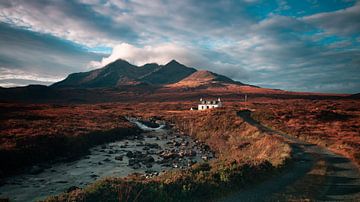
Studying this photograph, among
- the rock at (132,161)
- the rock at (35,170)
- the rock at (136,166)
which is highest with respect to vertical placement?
the rock at (35,170)

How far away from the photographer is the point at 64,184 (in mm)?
22172

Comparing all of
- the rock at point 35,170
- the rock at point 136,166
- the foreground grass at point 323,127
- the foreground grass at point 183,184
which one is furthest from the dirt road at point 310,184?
the rock at point 35,170

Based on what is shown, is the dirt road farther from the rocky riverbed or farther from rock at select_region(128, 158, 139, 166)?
rock at select_region(128, 158, 139, 166)

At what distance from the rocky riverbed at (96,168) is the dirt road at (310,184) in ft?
39.3

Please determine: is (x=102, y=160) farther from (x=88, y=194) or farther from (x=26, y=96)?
(x=26, y=96)

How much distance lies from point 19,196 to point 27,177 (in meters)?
5.30

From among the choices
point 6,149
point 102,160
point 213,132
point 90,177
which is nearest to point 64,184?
point 90,177

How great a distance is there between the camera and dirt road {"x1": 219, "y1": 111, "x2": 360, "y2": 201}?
1416 cm

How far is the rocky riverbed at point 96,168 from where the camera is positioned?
20.7 meters

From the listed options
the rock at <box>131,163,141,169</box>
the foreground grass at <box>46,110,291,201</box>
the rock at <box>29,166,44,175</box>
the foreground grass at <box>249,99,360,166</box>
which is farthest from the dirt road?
the rock at <box>29,166,44,175</box>

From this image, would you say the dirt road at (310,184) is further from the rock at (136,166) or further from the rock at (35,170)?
the rock at (35,170)

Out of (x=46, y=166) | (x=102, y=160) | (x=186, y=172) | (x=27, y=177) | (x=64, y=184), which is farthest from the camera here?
(x=102, y=160)

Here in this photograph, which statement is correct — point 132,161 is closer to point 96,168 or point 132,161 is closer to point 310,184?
point 96,168

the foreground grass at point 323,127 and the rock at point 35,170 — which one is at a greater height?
the foreground grass at point 323,127
